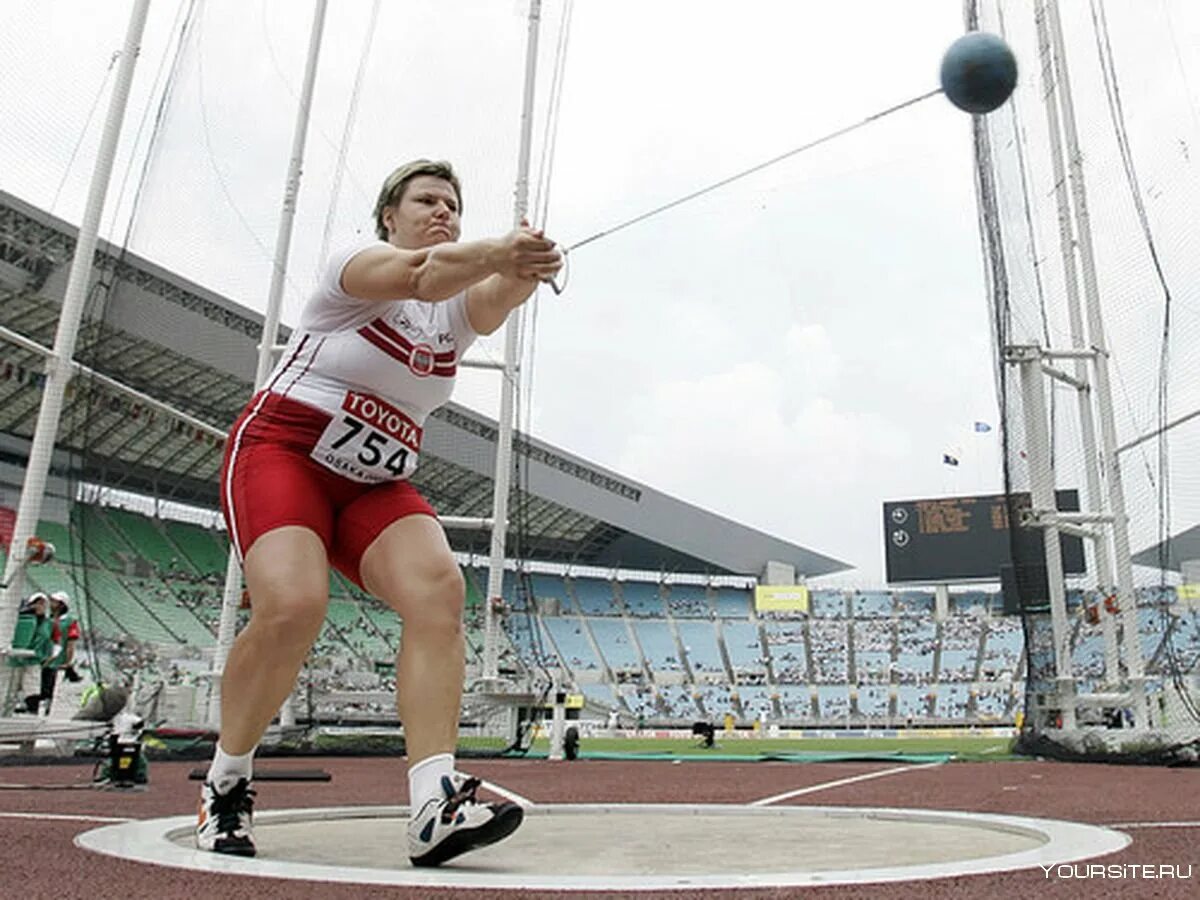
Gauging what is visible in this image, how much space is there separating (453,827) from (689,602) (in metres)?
46.7

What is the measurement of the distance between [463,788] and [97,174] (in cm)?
661

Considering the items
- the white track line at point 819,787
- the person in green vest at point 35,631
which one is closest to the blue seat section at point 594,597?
the person in green vest at point 35,631

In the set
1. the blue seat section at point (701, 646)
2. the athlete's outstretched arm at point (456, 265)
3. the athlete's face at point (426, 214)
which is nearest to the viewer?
the athlete's outstretched arm at point (456, 265)

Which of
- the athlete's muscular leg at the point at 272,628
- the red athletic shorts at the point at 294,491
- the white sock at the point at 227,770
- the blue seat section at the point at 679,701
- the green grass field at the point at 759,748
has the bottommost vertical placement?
the green grass field at the point at 759,748

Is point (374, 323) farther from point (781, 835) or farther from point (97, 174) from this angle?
point (97, 174)

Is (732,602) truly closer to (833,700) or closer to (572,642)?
(833,700)

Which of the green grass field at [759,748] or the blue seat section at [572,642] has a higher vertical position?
the blue seat section at [572,642]

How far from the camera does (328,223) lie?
34.0 ft

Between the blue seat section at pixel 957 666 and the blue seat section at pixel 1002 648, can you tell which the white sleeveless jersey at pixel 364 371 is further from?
the blue seat section at pixel 957 666

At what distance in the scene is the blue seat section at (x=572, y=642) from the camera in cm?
3994

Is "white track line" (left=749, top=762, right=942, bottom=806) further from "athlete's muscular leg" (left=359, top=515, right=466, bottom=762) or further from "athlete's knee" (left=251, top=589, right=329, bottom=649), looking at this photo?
"athlete's knee" (left=251, top=589, right=329, bottom=649)

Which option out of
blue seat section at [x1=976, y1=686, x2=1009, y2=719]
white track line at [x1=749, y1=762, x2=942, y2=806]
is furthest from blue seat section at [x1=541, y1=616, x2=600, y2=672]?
white track line at [x1=749, y1=762, x2=942, y2=806]

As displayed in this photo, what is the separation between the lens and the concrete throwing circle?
5.89 ft

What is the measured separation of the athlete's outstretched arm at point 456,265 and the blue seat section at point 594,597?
138 feet
